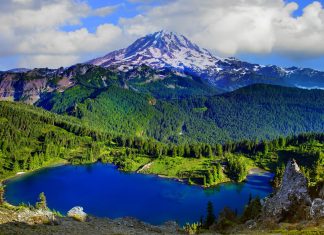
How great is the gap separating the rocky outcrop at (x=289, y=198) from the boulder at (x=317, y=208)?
2.44m

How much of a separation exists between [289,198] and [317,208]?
7299mm

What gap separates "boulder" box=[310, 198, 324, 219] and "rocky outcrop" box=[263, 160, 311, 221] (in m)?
2.44

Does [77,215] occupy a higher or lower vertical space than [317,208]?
lower

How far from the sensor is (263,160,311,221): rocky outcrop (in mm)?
72812

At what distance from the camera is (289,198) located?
74.2m

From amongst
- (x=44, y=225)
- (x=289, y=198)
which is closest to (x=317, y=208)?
(x=289, y=198)

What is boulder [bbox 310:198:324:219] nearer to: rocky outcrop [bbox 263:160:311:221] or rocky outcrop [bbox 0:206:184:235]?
rocky outcrop [bbox 263:160:311:221]

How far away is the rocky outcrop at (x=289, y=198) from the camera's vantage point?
2867 inches

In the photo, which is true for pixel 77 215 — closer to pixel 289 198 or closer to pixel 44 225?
pixel 44 225

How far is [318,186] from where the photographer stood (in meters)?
74.6

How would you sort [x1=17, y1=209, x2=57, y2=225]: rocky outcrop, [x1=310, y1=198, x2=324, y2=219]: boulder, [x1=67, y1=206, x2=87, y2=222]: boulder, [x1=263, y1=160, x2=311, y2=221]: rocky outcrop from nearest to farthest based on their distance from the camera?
1. [x1=17, y1=209, x2=57, y2=225]: rocky outcrop
2. [x1=310, y1=198, x2=324, y2=219]: boulder
3. [x1=67, y1=206, x2=87, y2=222]: boulder
4. [x1=263, y1=160, x2=311, y2=221]: rocky outcrop

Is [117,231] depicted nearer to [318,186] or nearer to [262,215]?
[262,215]

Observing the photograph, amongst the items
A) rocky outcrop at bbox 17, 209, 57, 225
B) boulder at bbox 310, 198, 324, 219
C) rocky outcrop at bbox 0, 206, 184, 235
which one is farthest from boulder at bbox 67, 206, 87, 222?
boulder at bbox 310, 198, 324, 219

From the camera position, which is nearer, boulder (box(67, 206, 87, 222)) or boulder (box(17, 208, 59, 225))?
boulder (box(17, 208, 59, 225))
